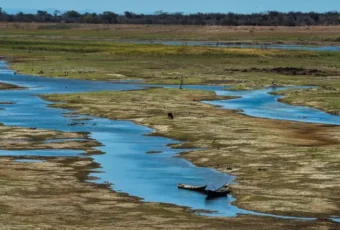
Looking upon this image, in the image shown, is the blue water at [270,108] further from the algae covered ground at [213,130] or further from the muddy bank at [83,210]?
the muddy bank at [83,210]

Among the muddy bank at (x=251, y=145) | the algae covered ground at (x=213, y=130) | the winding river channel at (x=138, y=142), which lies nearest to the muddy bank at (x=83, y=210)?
the algae covered ground at (x=213, y=130)

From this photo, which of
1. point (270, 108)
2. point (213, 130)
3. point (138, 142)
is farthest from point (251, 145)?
point (270, 108)

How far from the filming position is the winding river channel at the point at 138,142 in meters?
33.7

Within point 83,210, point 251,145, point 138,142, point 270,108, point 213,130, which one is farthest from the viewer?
point 270,108

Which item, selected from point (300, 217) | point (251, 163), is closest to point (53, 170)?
point (251, 163)

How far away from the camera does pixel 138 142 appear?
46625 millimetres

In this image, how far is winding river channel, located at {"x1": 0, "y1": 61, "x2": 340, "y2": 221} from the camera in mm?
33688

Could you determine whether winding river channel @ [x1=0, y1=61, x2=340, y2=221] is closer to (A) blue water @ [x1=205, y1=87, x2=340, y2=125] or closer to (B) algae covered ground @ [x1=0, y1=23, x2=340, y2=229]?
(A) blue water @ [x1=205, y1=87, x2=340, y2=125]

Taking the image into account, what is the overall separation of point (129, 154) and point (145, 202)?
11669mm

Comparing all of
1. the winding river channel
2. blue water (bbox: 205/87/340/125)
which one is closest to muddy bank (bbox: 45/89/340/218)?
the winding river channel

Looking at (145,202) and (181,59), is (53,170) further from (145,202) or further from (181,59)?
(181,59)

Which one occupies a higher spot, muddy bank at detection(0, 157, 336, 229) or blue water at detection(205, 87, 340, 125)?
muddy bank at detection(0, 157, 336, 229)

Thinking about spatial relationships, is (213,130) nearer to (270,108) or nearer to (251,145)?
(251,145)

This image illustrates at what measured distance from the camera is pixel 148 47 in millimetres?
129250
